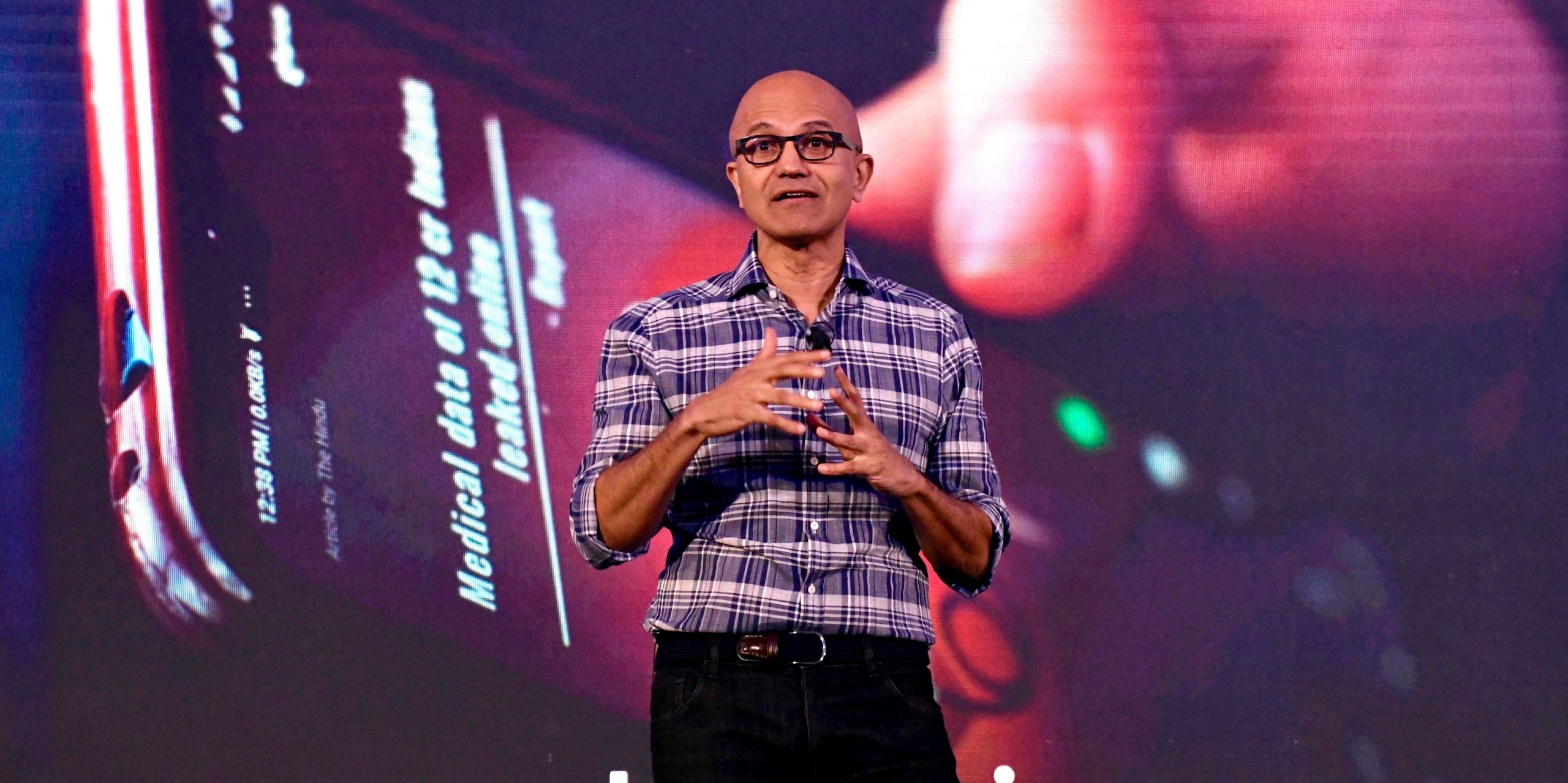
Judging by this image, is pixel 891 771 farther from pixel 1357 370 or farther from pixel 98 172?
pixel 98 172

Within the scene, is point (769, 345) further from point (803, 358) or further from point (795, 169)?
point (795, 169)

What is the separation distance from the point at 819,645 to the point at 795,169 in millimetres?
567

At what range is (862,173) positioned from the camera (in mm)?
1777

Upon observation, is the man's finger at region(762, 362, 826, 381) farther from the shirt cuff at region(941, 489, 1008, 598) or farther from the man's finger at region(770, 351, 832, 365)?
the shirt cuff at region(941, 489, 1008, 598)

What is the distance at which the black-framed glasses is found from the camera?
1659 millimetres

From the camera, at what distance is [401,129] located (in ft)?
9.59

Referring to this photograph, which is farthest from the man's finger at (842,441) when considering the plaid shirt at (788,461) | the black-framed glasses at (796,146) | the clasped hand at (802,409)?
the black-framed glasses at (796,146)

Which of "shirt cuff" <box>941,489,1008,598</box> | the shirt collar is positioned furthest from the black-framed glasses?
"shirt cuff" <box>941,489,1008,598</box>

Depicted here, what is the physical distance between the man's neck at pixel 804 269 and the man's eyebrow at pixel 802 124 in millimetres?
130

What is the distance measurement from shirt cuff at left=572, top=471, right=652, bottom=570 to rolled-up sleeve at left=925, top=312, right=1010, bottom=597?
1.26 ft

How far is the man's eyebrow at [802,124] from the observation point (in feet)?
5.45

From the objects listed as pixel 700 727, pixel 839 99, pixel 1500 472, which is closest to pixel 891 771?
pixel 700 727

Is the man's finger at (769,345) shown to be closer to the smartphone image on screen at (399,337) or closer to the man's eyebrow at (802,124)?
the man's eyebrow at (802,124)

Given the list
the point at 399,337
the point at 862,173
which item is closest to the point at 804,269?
the point at 862,173
